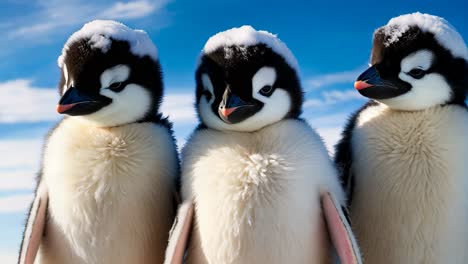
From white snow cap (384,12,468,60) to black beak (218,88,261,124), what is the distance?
0.97 meters

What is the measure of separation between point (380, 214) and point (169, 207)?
44.2 inches

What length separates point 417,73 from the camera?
3.55m

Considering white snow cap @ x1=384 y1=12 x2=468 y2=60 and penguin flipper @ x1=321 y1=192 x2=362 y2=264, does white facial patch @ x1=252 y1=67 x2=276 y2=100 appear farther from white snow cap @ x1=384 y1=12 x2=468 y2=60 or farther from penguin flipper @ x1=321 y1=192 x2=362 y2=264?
white snow cap @ x1=384 y1=12 x2=468 y2=60

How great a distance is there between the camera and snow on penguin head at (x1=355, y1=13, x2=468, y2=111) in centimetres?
353

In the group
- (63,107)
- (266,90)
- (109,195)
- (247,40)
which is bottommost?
(109,195)

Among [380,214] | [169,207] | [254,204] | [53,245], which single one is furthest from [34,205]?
[380,214]

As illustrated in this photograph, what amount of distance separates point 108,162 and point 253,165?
0.76 meters

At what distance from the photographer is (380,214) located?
357 centimetres

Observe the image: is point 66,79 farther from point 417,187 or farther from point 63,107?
point 417,187

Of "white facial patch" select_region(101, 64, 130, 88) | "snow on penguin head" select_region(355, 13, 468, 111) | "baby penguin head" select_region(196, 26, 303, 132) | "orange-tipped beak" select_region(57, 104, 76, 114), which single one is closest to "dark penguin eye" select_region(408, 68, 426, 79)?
"snow on penguin head" select_region(355, 13, 468, 111)

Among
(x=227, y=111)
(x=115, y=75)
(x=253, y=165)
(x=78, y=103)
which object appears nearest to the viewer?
(x=227, y=111)

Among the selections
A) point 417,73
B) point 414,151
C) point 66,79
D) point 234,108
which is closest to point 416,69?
point 417,73

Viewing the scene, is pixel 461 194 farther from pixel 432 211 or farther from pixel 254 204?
pixel 254 204

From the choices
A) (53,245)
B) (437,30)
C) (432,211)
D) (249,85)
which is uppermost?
(437,30)
